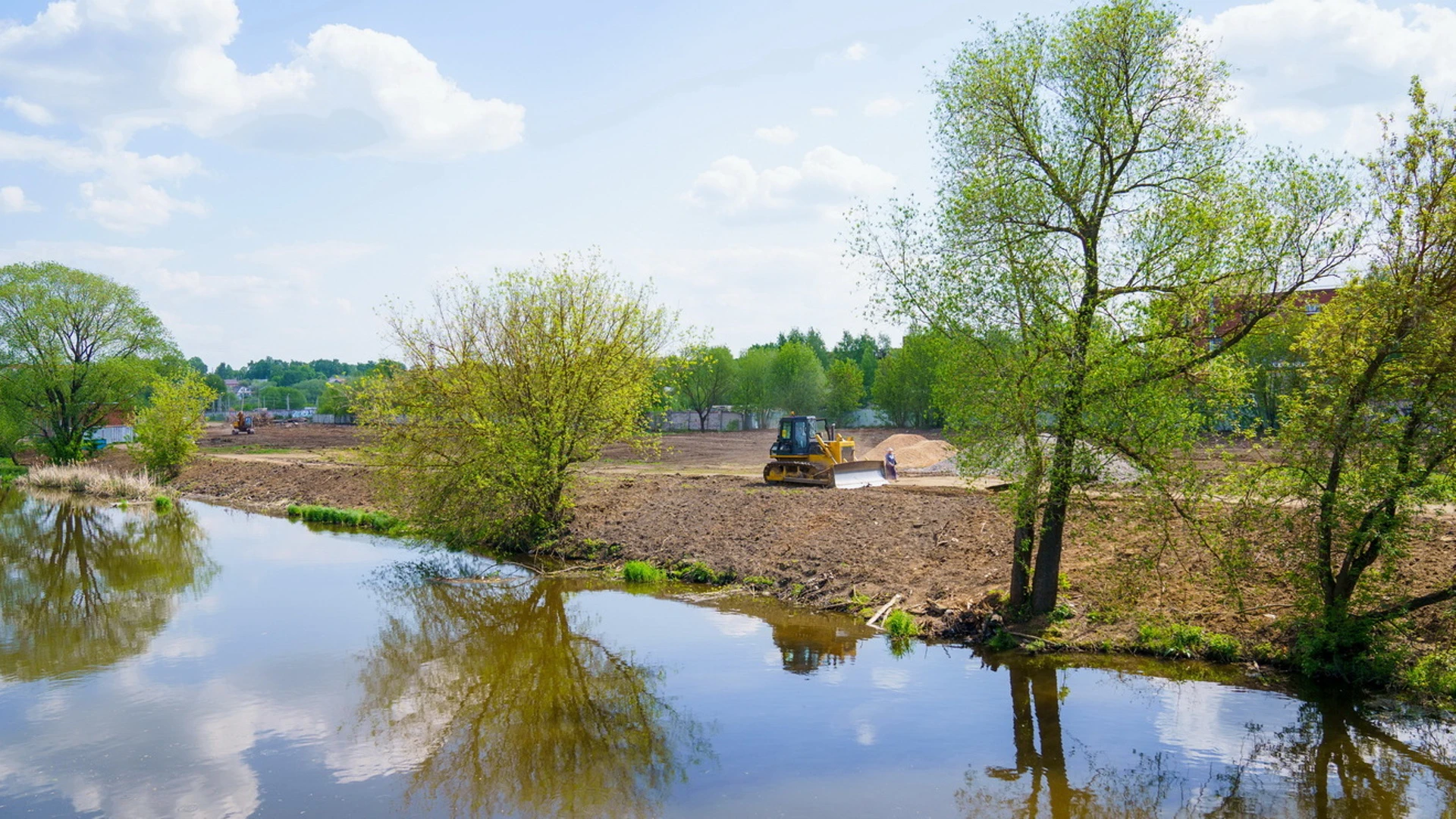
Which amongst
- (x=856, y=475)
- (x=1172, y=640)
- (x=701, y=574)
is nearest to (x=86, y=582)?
(x=701, y=574)

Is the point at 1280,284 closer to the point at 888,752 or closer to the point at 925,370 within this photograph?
the point at 888,752

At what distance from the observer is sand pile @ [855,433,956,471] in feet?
117

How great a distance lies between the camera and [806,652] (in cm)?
1462

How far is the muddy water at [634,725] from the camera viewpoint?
954 centimetres

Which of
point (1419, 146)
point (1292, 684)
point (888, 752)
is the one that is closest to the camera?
point (888, 752)

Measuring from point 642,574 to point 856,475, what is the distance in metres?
9.30

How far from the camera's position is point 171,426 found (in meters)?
38.8

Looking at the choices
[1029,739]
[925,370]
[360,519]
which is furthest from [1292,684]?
[925,370]

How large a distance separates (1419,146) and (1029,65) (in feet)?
16.7

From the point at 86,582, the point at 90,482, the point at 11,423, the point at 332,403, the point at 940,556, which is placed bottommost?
the point at 86,582

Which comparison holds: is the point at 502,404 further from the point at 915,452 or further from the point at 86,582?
the point at 915,452

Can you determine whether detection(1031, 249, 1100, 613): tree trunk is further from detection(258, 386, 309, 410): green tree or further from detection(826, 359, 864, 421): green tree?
detection(258, 386, 309, 410): green tree

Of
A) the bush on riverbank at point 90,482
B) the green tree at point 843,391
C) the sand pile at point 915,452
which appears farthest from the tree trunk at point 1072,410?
the green tree at point 843,391

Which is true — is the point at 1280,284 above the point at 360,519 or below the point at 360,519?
above
